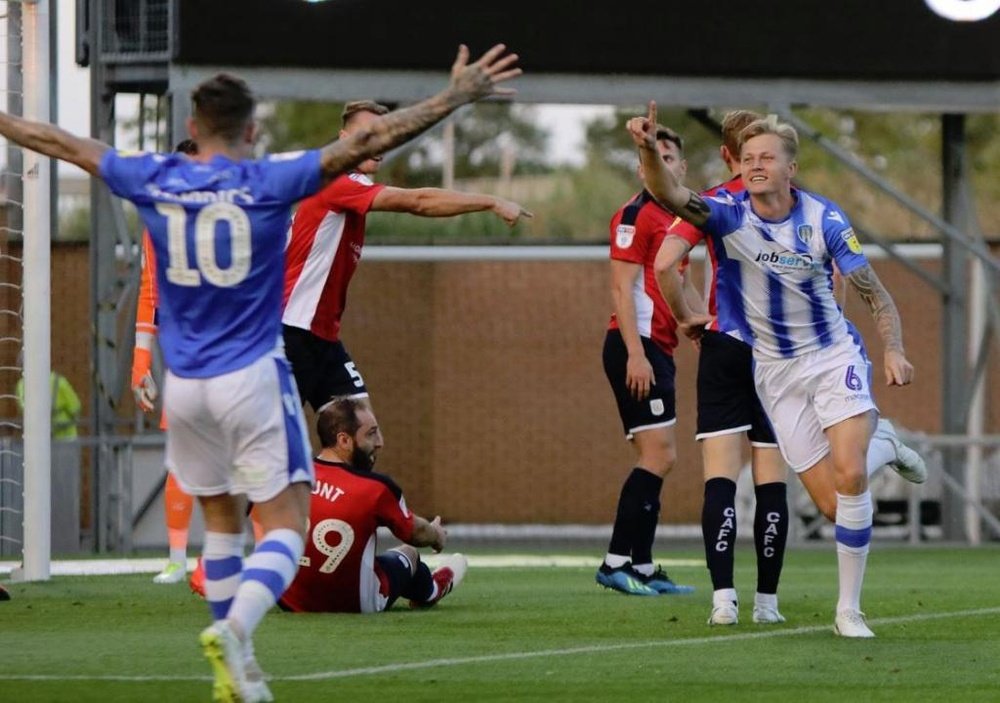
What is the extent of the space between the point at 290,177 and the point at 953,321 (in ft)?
41.1

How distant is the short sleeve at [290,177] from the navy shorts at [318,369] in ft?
9.63

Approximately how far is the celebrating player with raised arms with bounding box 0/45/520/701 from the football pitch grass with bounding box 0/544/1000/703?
67 centimetres

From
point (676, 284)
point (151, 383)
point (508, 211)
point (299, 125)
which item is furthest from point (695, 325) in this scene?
point (299, 125)

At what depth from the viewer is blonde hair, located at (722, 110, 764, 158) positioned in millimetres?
8367

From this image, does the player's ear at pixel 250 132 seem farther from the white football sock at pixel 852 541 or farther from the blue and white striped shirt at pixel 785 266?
the white football sock at pixel 852 541

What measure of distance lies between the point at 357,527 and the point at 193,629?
810 mm

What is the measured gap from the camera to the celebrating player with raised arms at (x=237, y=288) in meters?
5.90

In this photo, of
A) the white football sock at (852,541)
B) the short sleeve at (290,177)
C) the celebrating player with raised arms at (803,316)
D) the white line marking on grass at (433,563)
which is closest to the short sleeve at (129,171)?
the short sleeve at (290,177)

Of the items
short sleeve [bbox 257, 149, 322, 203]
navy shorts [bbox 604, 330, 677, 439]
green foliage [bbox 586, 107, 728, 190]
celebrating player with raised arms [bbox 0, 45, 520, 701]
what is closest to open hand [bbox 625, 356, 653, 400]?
navy shorts [bbox 604, 330, 677, 439]

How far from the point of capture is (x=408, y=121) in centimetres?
595

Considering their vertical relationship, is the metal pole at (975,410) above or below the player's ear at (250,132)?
below

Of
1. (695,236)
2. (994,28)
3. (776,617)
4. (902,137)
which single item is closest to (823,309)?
(695,236)

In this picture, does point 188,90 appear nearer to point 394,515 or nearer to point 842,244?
point 394,515

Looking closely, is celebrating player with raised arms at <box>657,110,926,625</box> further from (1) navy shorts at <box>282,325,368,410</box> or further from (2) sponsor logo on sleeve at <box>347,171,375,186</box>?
(1) navy shorts at <box>282,325,368,410</box>
